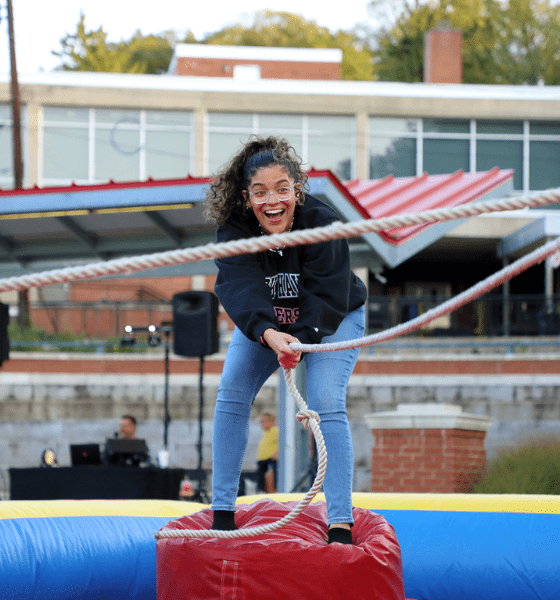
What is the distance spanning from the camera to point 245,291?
112 inches

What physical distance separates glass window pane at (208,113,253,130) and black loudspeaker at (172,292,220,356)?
14311 mm

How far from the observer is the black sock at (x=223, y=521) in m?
2.84

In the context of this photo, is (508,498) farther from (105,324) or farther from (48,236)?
(105,324)

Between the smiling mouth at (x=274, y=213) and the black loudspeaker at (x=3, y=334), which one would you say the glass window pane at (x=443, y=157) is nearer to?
the black loudspeaker at (x=3, y=334)

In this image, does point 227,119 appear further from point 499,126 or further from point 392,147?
point 499,126

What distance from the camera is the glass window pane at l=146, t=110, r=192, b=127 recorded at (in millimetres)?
22172

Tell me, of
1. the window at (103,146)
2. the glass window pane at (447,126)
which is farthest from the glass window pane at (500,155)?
the window at (103,146)

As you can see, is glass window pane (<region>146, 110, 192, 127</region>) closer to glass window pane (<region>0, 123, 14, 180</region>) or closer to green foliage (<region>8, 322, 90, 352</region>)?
glass window pane (<region>0, 123, 14, 180</region>)

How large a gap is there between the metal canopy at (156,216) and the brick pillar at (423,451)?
5.20ft

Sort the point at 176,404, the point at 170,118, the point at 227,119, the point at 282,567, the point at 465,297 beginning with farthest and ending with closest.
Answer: the point at 227,119 < the point at 170,118 < the point at 176,404 < the point at 282,567 < the point at 465,297

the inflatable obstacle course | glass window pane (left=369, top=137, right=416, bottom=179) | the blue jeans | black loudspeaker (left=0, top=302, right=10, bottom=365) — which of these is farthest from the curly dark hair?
glass window pane (left=369, top=137, right=416, bottom=179)

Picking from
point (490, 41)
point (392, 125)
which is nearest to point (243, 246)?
point (392, 125)

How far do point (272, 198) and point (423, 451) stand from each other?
17.0 ft

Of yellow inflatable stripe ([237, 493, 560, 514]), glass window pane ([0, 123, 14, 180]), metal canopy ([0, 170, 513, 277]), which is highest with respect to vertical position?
glass window pane ([0, 123, 14, 180])
